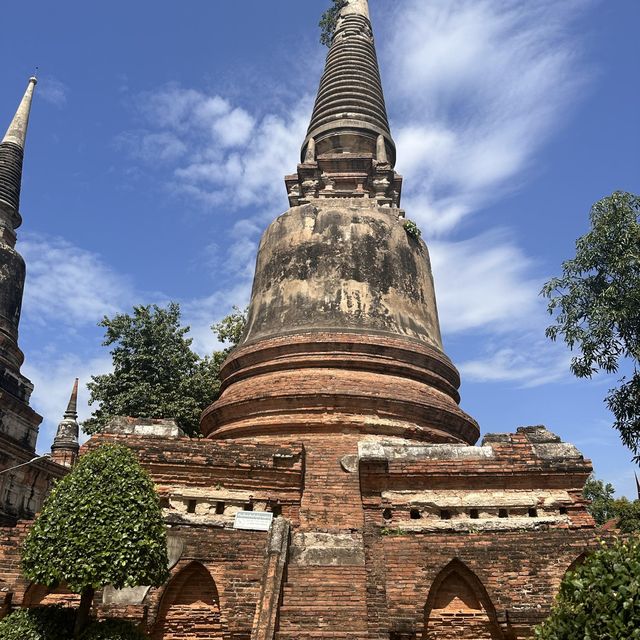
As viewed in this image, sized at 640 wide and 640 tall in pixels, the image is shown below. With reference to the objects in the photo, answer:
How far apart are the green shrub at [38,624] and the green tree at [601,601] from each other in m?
5.07

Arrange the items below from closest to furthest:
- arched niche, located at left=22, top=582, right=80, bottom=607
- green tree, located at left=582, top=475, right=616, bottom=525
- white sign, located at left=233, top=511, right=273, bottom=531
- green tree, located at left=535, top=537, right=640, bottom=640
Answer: green tree, located at left=535, top=537, right=640, bottom=640
arched niche, located at left=22, top=582, right=80, bottom=607
white sign, located at left=233, top=511, right=273, bottom=531
green tree, located at left=582, top=475, right=616, bottom=525

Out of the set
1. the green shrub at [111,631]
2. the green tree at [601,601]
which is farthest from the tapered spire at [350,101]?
the green tree at [601,601]

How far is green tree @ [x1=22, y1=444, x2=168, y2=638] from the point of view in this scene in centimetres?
675

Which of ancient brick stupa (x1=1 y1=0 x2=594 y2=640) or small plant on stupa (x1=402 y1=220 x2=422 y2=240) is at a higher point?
small plant on stupa (x1=402 y1=220 x2=422 y2=240)

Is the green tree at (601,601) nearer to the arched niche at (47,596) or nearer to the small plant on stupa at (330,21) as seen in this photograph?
the arched niche at (47,596)

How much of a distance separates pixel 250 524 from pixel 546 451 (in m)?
4.62

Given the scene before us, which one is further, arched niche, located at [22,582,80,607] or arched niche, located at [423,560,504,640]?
arched niche, located at [22,582,80,607]

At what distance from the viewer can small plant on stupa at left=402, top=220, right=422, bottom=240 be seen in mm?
14723

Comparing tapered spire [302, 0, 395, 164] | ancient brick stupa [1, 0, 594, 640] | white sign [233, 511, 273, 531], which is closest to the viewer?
ancient brick stupa [1, 0, 594, 640]

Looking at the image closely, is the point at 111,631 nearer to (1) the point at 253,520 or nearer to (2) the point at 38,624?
(2) the point at 38,624

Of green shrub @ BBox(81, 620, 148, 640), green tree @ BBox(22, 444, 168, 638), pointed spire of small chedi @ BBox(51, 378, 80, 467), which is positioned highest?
pointed spire of small chedi @ BBox(51, 378, 80, 467)

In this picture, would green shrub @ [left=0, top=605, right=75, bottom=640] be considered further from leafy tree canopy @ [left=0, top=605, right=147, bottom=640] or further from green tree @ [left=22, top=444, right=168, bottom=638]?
green tree @ [left=22, top=444, right=168, bottom=638]

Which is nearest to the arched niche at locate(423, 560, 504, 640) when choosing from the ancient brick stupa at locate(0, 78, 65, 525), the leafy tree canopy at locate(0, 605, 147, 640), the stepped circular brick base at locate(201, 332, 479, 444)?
the stepped circular brick base at locate(201, 332, 479, 444)

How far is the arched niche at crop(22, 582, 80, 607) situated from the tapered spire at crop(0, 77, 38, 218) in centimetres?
1614
